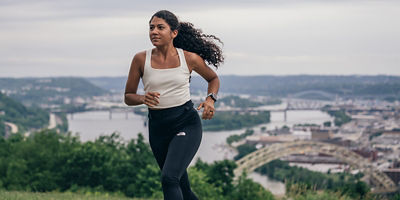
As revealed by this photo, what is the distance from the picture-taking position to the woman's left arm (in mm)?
3811

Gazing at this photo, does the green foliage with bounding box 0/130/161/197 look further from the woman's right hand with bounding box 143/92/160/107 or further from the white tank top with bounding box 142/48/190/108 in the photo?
the woman's right hand with bounding box 143/92/160/107

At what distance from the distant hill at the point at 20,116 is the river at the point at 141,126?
430 centimetres

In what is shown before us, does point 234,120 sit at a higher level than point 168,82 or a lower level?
lower

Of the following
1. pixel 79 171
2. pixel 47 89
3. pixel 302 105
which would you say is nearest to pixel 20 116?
pixel 302 105

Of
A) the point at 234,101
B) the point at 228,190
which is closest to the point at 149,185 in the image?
the point at 228,190

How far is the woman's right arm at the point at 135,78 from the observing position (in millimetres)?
3836

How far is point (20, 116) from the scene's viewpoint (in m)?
78.7

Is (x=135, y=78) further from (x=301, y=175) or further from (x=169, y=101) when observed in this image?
(x=301, y=175)

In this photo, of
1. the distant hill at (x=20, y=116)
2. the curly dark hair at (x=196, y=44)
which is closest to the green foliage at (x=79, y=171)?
the curly dark hair at (x=196, y=44)

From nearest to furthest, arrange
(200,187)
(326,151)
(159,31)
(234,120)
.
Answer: (159,31) < (200,187) < (326,151) < (234,120)

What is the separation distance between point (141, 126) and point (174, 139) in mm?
72708

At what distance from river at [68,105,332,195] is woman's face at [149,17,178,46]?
37.7 metres

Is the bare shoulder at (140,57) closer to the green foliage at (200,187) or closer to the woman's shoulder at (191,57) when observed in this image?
the woman's shoulder at (191,57)

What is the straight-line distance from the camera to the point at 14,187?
1555 cm
